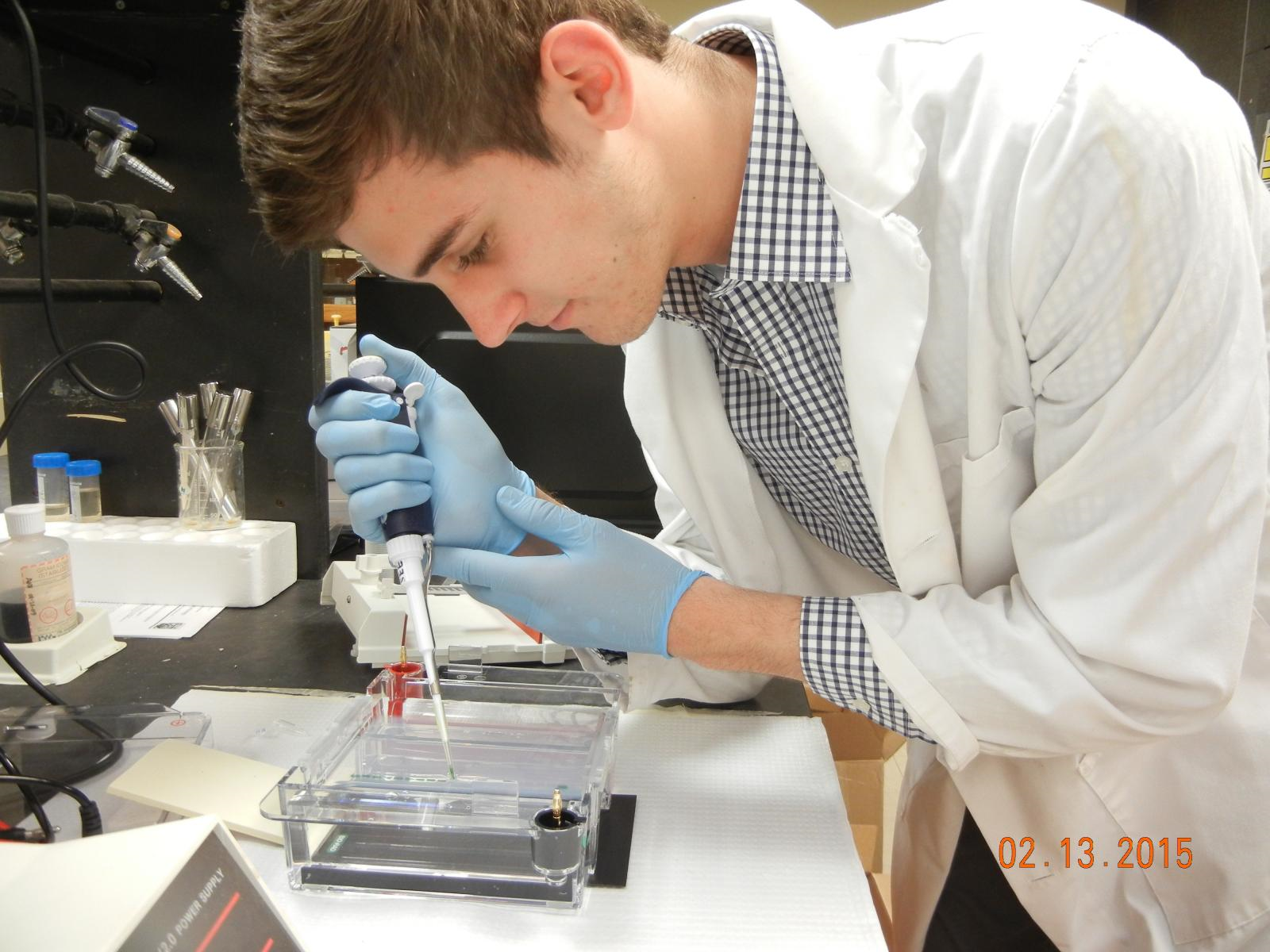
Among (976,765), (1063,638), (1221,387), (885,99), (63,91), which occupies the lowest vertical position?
(976,765)

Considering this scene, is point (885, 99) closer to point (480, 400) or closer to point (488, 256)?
point (488, 256)

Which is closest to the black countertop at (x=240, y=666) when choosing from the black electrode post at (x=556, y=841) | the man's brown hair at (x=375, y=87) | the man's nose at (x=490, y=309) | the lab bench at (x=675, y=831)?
the lab bench at (x=675, y=831)

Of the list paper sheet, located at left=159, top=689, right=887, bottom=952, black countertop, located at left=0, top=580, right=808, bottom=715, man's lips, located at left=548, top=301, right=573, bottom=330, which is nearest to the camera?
paper sheet, located at left=159, top=689, right=887, bottom=952

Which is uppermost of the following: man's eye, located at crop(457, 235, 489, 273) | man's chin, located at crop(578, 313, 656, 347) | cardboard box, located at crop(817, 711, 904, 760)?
man's eye, located at crop(457, 235, 489, 273)

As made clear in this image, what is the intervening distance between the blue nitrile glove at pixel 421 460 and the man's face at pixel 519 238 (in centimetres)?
16

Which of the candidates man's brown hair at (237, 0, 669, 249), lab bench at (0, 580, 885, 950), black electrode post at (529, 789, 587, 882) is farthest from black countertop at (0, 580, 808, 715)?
man's brown hair at (237, 0, 669, 249)

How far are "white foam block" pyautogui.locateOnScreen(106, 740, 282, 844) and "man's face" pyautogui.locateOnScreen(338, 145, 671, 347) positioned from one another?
50 cm

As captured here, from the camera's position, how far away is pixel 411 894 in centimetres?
74

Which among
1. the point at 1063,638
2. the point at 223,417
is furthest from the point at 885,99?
the point at 223,417

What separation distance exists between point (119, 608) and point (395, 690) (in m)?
0.69

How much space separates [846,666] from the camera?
0.87 metres

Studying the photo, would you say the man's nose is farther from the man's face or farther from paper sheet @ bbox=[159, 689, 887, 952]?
paper sheet @ bbox=[159, 689, 887, 952]

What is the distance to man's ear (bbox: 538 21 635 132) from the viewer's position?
77 cm

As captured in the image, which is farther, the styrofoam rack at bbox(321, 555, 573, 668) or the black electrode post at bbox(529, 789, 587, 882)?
the styrofoam rack at bbox(321, 555, 573, 668)
